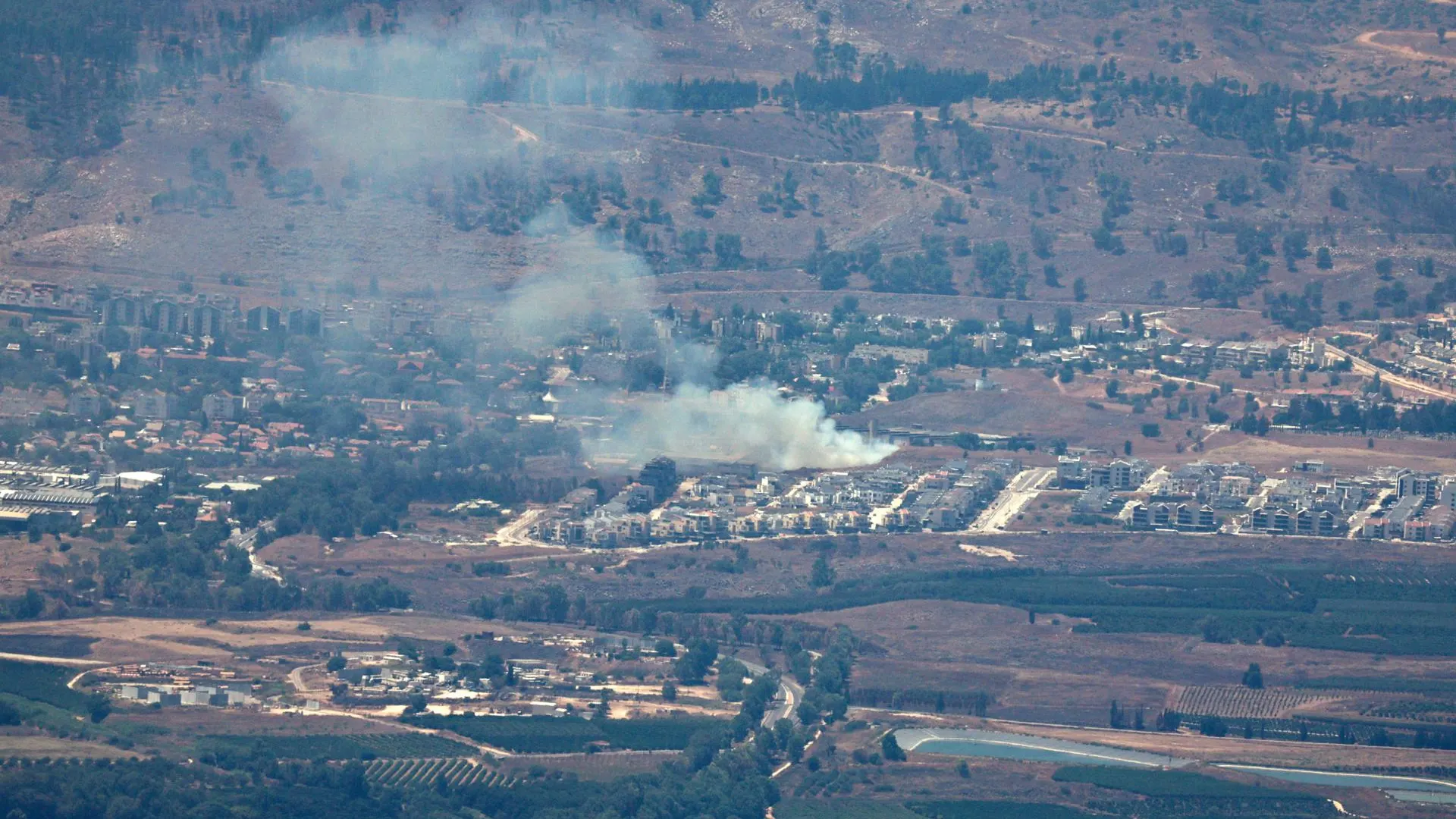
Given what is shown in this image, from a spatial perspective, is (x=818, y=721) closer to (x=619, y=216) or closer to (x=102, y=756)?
(x=102, y=756)

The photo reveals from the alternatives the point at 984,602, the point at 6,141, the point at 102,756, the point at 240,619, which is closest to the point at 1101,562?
the point at 984,602

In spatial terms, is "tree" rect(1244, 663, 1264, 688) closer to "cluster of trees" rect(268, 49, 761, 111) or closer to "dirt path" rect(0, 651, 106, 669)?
"dirt path" rect(0, 651, 106, 669)

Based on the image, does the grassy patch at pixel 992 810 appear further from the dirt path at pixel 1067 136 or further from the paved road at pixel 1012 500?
the dirt path at pixel 1067 136

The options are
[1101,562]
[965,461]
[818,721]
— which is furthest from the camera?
[965,461]

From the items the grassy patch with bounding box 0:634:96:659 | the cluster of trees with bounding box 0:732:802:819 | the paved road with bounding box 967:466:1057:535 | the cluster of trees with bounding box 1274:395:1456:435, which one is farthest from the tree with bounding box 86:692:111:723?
the cluster of trees with bounding box 1274:395:1456:435

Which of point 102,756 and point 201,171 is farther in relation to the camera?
point 201,171

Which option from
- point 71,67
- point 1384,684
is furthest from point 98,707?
point 71,67

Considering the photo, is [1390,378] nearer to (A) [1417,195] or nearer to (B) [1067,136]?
(A) [1417,195]
